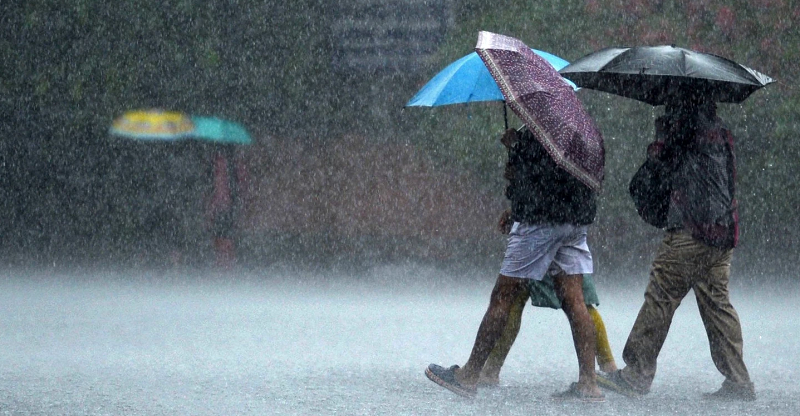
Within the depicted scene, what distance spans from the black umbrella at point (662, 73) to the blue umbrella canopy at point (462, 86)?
0.67ft

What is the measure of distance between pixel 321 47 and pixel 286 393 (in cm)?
680

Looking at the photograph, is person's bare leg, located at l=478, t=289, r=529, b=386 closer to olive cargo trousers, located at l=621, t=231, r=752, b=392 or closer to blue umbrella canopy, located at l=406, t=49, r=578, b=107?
olive cargo trousers, located at l=621, t=231, r=752, b=392

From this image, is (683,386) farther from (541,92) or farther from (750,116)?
(750,116)

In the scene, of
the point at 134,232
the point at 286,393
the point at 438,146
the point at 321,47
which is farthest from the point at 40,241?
the point at 286,393

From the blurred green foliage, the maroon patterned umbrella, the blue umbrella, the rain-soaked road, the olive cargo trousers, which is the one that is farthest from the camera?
the blurred green foliage

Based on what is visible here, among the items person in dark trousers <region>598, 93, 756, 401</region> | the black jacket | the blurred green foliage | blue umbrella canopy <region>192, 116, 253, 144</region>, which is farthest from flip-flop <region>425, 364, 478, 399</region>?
blue umbrella canopy <region>192, 116, 253, 144</region>

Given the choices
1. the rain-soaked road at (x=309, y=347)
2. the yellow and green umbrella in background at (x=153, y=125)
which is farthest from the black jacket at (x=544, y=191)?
the yellow and green umbrella in background at (x=153, y=125)

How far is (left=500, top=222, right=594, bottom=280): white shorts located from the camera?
18.5ft

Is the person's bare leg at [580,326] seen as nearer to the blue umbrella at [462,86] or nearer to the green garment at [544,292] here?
the green garment at [544,292]

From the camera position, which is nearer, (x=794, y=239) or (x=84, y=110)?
(x=794, y=239)

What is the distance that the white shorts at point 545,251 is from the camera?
5.65 metres

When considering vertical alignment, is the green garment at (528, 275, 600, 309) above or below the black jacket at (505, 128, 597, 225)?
below

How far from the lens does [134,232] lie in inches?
473

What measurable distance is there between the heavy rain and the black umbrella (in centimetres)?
333
